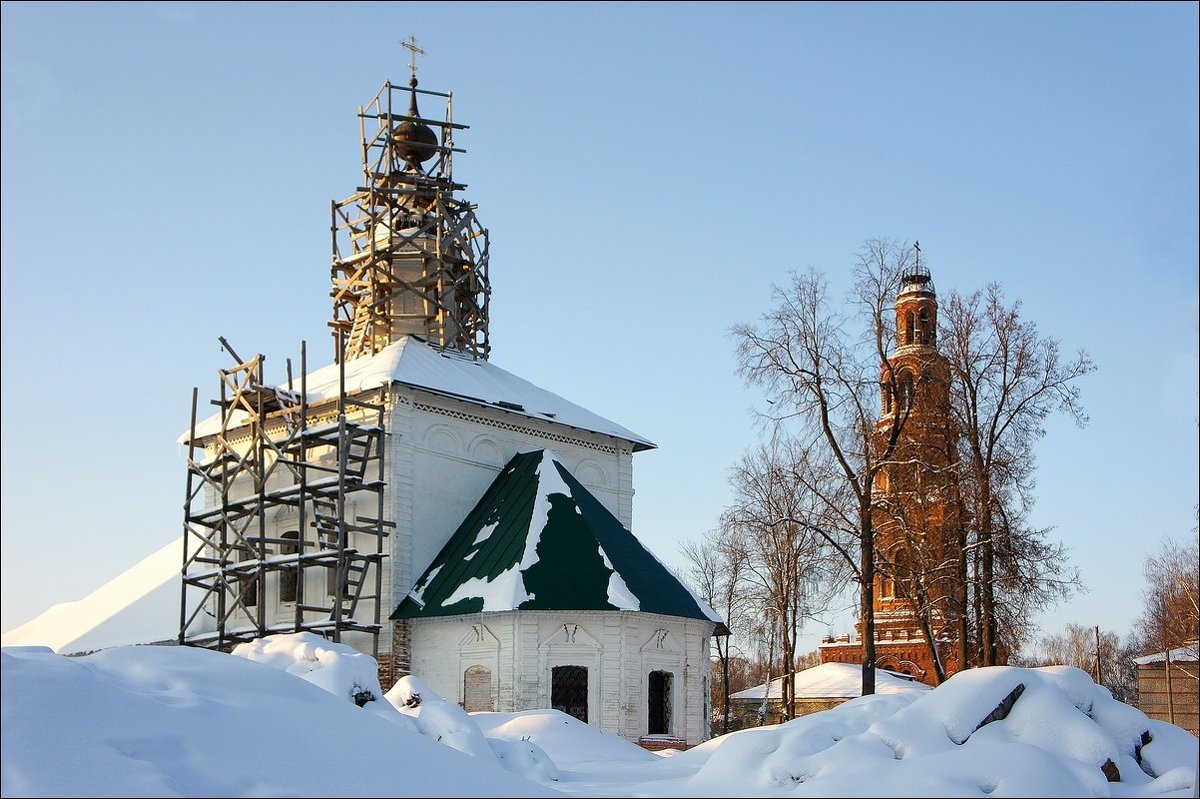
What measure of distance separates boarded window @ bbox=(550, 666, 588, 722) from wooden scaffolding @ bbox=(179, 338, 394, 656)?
3.97 m

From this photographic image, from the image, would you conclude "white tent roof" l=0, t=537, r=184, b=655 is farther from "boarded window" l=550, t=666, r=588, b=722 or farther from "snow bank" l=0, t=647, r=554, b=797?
"snow bank" l=0, t=647, r=554, b=797

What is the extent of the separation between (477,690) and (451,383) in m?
7.53

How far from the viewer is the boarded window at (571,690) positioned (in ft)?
84.9

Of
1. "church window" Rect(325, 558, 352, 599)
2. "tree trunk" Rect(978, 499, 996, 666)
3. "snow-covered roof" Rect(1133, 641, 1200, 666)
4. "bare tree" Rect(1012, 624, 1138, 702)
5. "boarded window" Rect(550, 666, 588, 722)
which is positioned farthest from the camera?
"bare tree" Rect(1012, 624, 1138, 702)

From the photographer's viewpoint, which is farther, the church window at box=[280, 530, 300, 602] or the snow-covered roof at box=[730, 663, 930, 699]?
the snow-covered roof at box=[730, 663, 930, 699]

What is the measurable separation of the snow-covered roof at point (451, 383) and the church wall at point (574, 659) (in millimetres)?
5625

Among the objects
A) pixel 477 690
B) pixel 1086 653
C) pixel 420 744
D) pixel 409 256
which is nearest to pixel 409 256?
pixel 409 256

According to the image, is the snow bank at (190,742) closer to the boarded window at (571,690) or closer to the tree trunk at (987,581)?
the boarded window at (571,690)

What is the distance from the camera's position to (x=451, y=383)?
30266mm

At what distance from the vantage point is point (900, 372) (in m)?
25.1

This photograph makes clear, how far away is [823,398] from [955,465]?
3.09 m

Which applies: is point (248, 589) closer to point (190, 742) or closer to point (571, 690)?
point (571, 690)

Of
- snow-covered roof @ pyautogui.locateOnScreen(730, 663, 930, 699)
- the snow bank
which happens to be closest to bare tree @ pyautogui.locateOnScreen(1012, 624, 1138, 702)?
snow-covered roof @ pyautogui.locateOnScreen(730, 663, 930, 699)

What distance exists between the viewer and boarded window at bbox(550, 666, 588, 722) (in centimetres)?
2589
